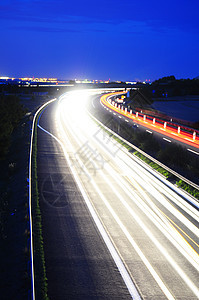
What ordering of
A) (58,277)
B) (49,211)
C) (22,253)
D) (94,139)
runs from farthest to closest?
(94,139) < (49,211) < (22,253) < (58,277)

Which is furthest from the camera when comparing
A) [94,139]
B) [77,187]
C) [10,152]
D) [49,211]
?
[94,139]

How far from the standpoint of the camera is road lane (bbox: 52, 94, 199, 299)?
8.47m

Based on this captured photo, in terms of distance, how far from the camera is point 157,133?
102ft

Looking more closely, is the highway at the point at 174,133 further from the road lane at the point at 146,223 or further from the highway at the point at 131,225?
the road lane at the point at 146,223

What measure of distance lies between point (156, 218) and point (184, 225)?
1.18 m

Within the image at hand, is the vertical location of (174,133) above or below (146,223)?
above

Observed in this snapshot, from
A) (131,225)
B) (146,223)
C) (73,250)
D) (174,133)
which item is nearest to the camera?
(73,250)

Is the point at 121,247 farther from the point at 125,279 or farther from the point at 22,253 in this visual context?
the point at 22,253

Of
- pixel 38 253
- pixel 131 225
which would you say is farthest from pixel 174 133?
pixel 38 253

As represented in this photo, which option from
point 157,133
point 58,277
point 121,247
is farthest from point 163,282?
point 157,133

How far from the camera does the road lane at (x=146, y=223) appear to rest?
27.8 ft

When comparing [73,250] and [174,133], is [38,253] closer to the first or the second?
[73,250]

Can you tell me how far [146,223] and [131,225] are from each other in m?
0.64

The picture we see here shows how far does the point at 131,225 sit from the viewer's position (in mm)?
11641
